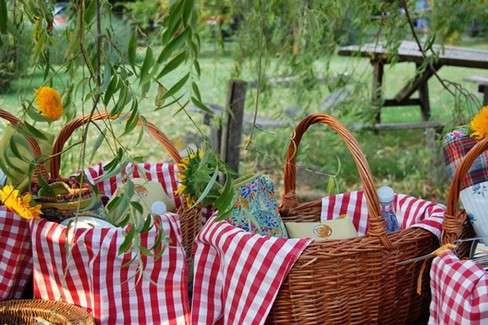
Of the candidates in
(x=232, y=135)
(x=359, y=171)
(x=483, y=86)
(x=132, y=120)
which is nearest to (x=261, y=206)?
(x=359, y=171)

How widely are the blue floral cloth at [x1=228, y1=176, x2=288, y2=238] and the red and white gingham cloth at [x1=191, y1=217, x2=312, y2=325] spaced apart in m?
0.08

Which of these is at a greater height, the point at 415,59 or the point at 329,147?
the point at 415,59

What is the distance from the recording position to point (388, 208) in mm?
1611

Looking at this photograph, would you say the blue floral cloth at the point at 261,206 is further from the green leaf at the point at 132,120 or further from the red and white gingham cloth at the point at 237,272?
the green leaf at the point at 132,120

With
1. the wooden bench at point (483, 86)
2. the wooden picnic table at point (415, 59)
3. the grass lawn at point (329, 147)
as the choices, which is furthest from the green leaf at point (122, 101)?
the wooden bench at point (483, 86)

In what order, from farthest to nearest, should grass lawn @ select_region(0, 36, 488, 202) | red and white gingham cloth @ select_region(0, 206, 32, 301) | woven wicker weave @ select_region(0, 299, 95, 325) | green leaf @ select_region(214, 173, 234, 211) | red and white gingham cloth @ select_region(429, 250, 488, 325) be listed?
1. grass lawn @ select_region(0, 36, 488, 202)
2. red and white gingham cloth @ select_region(0, 206, 32, 301)
3. woven wicker weave @ select_region(0, 299, 95, 325)
4. red and white gingham cloth @ select_region(429, 250, 488, 325)
5. green leaf @ select_region(214, 173, 234, 211)

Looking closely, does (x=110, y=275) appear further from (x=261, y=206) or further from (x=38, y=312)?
(x=261, y=206)

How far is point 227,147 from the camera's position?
3.59 meters

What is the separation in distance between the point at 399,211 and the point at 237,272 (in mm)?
445

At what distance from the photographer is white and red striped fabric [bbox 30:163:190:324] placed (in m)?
1.46

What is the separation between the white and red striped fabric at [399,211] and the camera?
152 cm

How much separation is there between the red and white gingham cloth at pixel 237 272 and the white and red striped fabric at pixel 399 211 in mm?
284

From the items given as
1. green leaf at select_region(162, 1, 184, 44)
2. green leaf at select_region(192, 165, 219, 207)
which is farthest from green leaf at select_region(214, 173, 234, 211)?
green leaf at select_region(162, 1, 184, 44)

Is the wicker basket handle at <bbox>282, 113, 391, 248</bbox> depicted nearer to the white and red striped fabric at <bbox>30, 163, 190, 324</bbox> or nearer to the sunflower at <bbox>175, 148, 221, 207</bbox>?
the sunflower at <bbox>175, 148, 221, 207</bbox>
